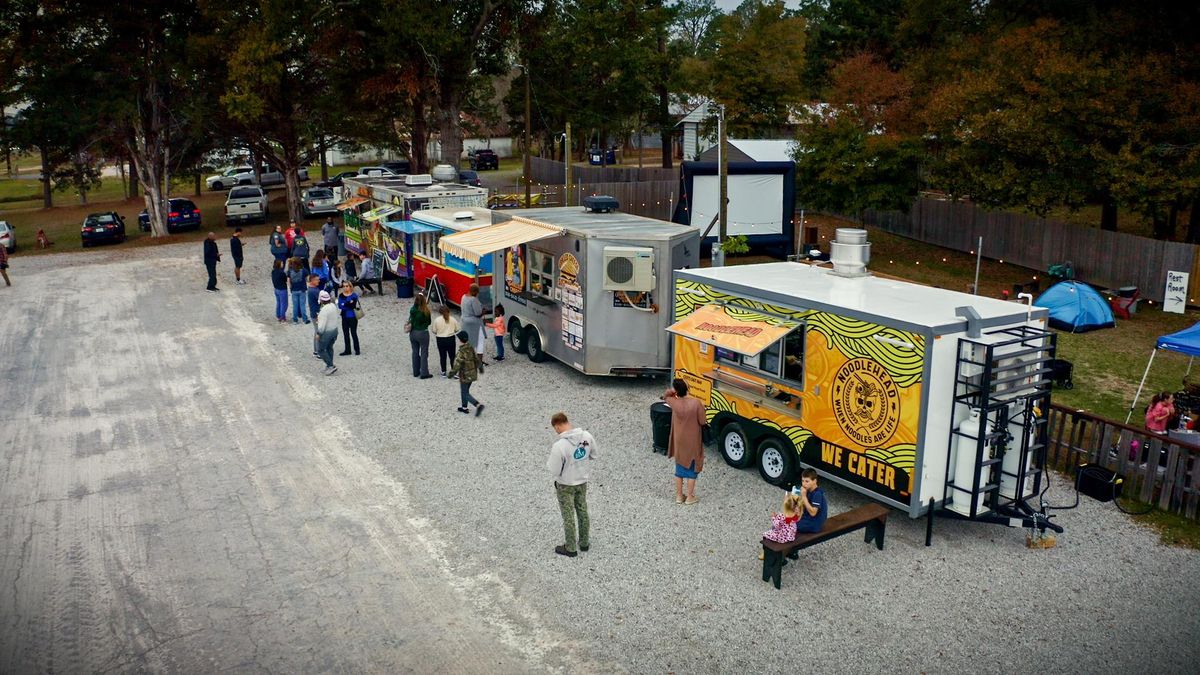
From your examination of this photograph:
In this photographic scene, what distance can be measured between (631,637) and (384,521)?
3.75 metres

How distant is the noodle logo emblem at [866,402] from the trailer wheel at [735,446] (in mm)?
1689

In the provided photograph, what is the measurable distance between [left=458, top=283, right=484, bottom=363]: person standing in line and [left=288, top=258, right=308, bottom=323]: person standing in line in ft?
19.0

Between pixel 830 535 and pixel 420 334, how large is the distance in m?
8.92

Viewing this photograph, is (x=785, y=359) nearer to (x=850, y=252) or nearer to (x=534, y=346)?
(x=850, y=252)

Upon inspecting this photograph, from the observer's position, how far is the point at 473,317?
16.2 meters

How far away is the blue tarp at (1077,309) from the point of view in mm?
19688

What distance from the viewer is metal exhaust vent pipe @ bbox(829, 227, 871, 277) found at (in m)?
12.0

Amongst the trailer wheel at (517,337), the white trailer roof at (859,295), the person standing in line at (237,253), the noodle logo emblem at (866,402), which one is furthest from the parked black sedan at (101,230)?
the noodle logo emblem at (866,402)

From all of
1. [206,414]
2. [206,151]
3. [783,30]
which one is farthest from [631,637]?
[783,30]

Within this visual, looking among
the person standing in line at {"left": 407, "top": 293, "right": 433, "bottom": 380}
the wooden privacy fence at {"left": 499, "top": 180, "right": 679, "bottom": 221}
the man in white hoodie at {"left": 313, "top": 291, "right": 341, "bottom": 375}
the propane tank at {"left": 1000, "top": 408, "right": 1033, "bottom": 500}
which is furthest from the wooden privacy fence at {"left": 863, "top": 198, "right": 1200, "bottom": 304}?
the man in white hoodie at {"left": 313, "top": 291, "right": 341, "bottom": 375}

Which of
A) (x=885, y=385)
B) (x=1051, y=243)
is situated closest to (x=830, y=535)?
(x=885, y=385)

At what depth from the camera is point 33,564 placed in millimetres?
9742

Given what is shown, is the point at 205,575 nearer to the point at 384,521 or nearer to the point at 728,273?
the point at 384,521

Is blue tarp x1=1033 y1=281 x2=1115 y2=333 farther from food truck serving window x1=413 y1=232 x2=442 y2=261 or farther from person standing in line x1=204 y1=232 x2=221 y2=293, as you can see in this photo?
person standing in line x1=204 y1=232 x2=221 y2=293
